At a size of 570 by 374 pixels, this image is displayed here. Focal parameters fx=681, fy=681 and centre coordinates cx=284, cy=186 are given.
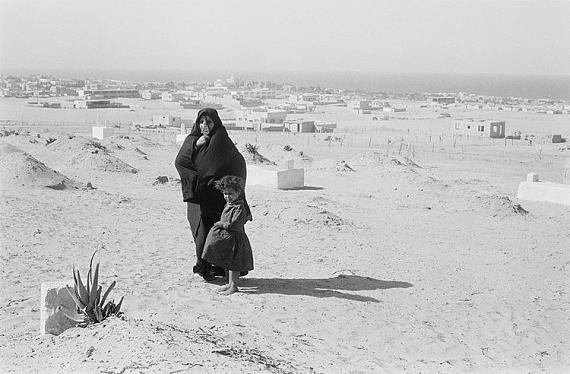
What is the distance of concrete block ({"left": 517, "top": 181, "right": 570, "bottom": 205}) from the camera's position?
16.0 metres

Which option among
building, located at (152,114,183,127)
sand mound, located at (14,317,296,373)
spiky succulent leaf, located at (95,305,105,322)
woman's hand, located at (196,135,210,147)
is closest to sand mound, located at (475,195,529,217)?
woman's hand, located at (196,135,210,147)

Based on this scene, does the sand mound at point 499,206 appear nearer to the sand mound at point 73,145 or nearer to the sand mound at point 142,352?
the sand mound at point 142,352

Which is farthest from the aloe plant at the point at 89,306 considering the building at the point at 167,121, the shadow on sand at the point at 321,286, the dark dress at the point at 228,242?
the building at the point at 167,121

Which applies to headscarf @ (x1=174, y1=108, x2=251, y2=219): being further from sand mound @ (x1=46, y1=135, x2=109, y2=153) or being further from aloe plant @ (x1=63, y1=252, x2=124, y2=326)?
sand mound @ (x1=46, y1=135, x2=109, y2=153)

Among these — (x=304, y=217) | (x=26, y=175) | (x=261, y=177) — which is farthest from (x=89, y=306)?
(x=261, y=177)

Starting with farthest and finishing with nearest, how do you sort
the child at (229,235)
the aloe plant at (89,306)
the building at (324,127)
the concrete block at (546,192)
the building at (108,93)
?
the building at (108,93) < the building at (324,127) < the concrete block at (546,192) < the child at (229,235) < the aloe plant at (89,306)

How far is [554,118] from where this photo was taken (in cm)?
6506

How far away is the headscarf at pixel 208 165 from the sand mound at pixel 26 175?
725 centimetres

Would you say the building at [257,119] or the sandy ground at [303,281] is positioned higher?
the sandy ground at [303,281]

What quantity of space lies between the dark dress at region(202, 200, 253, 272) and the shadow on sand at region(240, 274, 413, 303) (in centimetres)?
45

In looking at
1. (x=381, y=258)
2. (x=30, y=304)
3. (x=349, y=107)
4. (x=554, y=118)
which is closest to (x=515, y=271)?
(x=381, y=258)

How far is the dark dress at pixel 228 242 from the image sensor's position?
671 cm

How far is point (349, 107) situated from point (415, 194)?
207 feet

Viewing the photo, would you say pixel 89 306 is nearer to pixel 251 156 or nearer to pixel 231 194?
pixel 231 194
